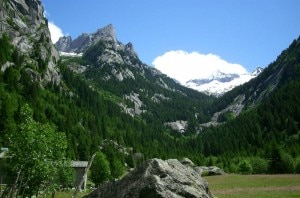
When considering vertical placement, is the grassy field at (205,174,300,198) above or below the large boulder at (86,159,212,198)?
above

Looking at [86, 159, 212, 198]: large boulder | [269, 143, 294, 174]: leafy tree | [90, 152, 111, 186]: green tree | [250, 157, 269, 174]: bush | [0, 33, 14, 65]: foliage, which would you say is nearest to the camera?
[86, 159, 212, 198]: large boulder

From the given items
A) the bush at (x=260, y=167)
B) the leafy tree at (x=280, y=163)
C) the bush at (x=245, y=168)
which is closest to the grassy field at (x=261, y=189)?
the leafy tree at (x=280, y=163)

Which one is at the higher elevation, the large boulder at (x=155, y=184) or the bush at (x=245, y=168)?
the bush at (x=245, y=168)

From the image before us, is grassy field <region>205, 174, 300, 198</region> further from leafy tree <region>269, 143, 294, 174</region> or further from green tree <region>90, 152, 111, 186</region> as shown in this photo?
leafy tree <region>269, 143, 294, 174</region>

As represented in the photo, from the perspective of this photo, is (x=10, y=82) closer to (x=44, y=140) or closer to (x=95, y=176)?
(x=95, y=176)

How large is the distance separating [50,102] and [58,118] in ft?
56.3

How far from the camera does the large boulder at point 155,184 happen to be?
1438cm

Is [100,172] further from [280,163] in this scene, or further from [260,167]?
[260,167]

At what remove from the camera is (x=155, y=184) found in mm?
14367

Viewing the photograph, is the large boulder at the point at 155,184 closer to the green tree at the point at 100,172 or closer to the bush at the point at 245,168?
the green tree at the point at 100,172

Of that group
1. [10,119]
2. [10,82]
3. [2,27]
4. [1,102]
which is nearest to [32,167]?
[10,119]

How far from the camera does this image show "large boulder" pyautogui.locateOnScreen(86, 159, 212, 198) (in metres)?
14.4

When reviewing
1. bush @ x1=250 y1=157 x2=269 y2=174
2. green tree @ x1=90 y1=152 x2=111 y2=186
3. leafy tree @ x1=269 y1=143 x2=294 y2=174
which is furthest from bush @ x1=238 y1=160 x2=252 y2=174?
green tree @ x1=90 y1=152 x2=111 y2=186

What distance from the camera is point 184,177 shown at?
1619 centimetres
